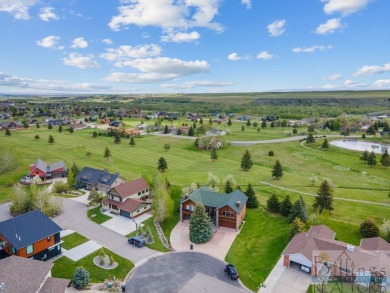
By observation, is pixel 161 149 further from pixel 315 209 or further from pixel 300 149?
pixel 315 209

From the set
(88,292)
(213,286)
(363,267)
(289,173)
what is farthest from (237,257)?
(289,173)

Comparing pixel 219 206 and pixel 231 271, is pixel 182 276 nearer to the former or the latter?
pixel 231 271

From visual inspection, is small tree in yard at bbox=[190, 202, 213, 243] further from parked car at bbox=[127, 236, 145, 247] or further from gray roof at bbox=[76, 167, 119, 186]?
gray roof at bbox=[76, 167, 119, 186]

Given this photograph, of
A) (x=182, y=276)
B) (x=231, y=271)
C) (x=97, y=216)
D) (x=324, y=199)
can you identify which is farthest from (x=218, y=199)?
(x=97, y=216)

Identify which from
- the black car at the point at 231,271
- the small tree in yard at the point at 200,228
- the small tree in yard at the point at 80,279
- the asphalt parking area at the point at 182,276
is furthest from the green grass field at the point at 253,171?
the small tree in yard at the point at 80,279

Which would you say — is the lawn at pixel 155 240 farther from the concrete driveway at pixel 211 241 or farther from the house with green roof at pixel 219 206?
the house with green roof at pixel 219 206

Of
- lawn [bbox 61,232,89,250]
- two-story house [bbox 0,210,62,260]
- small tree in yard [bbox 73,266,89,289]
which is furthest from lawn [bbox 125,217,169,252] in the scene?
small tree in yard [bbox 73,266,89,289]
